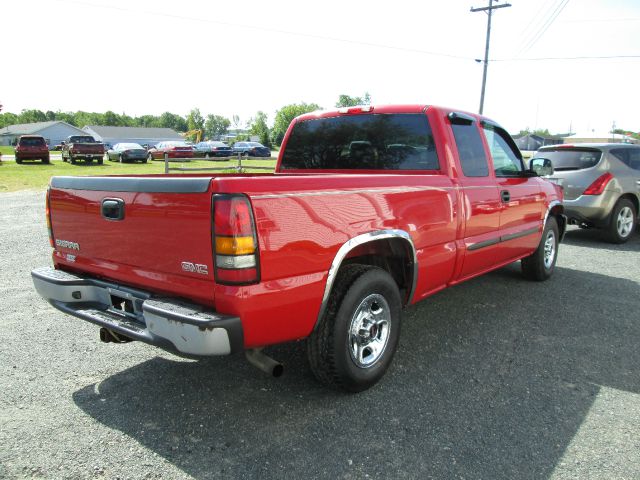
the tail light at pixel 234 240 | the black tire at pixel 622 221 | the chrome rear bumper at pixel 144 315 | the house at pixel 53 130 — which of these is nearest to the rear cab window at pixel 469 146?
the tail light at pixel 234 240

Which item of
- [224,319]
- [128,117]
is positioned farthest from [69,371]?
[128,117]

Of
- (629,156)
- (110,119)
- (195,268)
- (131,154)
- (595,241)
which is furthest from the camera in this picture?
(110,119)

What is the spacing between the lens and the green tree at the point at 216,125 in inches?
6296

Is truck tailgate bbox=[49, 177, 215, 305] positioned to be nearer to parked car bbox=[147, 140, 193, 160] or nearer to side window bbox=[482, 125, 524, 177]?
side window bbox=[482, 125, 524, 177]

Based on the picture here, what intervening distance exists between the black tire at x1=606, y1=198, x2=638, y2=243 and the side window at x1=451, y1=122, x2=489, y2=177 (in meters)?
5.27

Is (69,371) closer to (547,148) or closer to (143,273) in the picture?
(143,273)

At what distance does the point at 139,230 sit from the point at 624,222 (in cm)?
868

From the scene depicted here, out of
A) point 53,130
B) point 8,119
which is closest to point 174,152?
point 53,130

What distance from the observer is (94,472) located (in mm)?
2336

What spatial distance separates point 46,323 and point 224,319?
271cm

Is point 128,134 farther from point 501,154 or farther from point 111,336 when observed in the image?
point 111,336

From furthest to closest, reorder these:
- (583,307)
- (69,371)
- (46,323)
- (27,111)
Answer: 1. (27,111)
2. (583,307)
3. (46,323)
4. (69,371)

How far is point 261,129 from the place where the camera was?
10038 cm

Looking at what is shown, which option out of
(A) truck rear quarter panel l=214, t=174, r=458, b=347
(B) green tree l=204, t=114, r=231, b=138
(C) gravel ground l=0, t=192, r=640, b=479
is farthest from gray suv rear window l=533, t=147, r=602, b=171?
(B) green tree l=204, t=114, r=231, b=138
